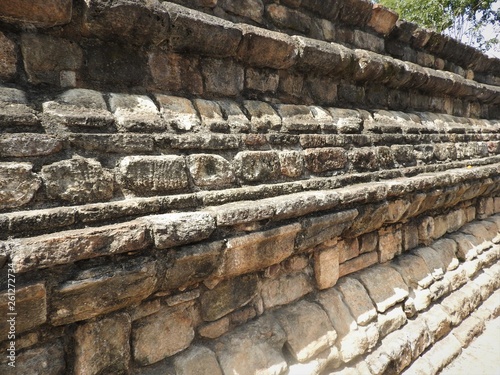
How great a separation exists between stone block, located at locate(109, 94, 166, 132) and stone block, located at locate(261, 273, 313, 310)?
100 cm

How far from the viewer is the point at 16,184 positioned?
1.03 metres

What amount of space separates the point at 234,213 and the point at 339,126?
1174 mm

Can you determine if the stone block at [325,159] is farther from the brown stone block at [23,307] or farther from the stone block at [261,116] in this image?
the brown stone block at [23,307]

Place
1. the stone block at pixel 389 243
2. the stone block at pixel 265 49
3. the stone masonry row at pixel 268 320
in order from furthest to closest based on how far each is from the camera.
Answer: the stone block at pixel 389 243
the stone block at pixel 265 49
the stone masonry row at pixel 268 320

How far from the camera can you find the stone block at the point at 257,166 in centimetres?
159

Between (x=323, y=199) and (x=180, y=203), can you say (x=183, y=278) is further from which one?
(x=323, y=199)

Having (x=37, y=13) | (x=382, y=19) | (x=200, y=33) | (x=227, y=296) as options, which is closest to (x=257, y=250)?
(x=227, y=296)

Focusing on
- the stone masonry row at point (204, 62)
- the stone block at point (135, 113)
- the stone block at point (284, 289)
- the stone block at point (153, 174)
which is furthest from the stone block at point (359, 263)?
the stone block at point (135, 113)

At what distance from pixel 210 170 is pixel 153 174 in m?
0.28

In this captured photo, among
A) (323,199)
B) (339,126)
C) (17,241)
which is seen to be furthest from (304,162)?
(17,241)

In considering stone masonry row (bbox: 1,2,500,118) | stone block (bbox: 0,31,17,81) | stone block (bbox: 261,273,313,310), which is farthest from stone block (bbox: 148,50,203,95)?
stone block (bbox: 261,273,313,310)

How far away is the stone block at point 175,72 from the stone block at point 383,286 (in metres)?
1.69

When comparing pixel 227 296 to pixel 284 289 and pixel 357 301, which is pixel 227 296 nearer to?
pixel 284 289

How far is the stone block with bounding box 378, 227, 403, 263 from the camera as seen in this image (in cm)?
233
